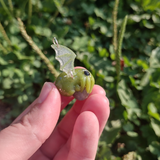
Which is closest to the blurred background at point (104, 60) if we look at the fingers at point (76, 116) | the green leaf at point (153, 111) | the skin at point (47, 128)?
the green leaf at point (153, 111)

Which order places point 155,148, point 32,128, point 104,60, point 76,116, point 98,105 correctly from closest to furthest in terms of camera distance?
point 32,128, point 98,105, point 76,116, point 155,148, point 104,60

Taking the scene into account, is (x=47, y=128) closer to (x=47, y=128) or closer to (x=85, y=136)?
(x=47, y=128)

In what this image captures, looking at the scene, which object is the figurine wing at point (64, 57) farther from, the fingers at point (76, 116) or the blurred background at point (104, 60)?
the blurred background at point (104, 60)

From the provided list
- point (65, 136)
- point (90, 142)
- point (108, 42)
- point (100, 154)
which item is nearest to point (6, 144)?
point (90, 142)

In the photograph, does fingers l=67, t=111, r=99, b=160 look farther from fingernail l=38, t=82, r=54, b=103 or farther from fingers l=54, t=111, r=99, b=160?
fingernail l=38, t=82, r=54, b=103

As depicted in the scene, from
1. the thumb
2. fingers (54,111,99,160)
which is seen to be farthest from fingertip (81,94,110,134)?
the thumb

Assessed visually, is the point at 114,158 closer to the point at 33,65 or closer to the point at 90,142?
the point at 90,142

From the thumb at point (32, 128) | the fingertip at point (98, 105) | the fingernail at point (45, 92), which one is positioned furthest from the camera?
the fingertip at point (98, 105)

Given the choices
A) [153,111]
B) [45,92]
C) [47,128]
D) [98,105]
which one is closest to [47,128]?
[47,128]
